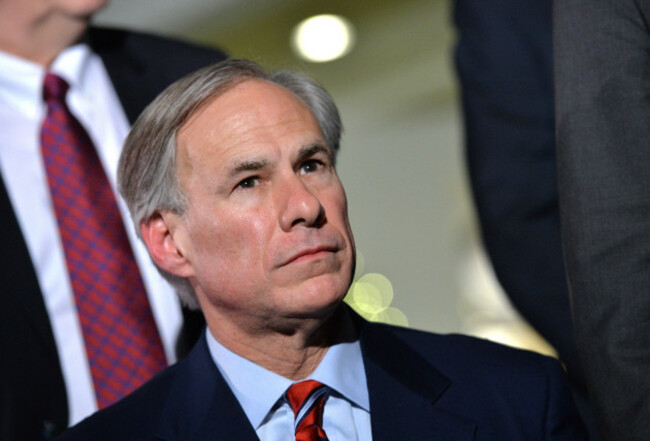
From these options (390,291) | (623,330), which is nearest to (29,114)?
(623,330)

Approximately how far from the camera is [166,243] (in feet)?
5.36

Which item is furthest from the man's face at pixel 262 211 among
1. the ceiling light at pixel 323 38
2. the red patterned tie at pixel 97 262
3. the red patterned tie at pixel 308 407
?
the ceiling light at pixel 323 38

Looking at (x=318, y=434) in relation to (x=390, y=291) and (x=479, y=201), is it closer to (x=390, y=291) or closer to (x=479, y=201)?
(x=479, y=201)

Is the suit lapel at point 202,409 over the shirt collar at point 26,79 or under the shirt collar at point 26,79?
under

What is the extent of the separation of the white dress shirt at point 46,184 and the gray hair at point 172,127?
0.89 ft

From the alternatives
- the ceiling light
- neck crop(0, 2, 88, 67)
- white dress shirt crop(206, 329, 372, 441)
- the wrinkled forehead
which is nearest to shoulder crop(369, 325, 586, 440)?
white dress shirt crop(206, 329, 372, 441)

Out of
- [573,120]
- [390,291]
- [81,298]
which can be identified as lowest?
[390,291]

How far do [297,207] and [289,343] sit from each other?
219 mm

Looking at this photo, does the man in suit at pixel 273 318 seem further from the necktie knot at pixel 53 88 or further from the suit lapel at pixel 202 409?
the necktie knot at pixel 53 88

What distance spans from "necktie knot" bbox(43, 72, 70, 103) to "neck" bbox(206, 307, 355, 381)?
0.69 metres

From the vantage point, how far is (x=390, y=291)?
5012 mm

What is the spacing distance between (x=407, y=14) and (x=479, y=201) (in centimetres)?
337

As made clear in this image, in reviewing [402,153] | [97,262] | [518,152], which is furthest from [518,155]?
[402,153]

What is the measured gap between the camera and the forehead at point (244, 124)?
151 cm
